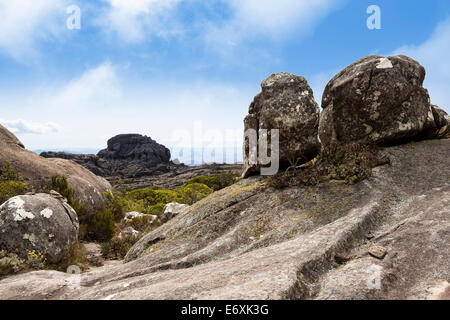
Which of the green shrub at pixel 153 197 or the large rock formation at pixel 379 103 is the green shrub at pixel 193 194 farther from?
the large rock formation at pixel 379 103

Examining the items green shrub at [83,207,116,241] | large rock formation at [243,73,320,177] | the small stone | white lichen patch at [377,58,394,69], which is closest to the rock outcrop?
green shrub at [83,207,116,241]

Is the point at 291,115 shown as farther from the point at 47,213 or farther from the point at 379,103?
the point at 47,213

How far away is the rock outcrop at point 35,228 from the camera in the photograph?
27.2 feet

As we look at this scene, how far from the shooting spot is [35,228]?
343 inches

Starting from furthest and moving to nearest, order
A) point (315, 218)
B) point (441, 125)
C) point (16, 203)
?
point (441, 125), point (16, 203), point (315, 218)

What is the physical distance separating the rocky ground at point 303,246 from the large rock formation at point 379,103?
2.94 ft

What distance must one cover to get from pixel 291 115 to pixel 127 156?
153 m

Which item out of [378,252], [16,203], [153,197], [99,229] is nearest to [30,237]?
[16,203]

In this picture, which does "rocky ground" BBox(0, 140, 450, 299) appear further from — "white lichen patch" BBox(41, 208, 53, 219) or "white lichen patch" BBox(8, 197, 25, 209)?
"white lichen patch" BBox(8, 197, 25, 209)

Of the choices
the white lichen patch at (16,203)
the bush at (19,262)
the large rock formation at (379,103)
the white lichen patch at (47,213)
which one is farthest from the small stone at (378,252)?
the white lichen patch at (16,203)

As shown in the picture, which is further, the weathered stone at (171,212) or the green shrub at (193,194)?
the green shrub at (193,194)

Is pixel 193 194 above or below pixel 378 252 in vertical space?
Result: below
